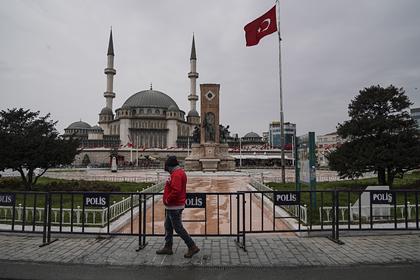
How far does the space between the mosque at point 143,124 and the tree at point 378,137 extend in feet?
251

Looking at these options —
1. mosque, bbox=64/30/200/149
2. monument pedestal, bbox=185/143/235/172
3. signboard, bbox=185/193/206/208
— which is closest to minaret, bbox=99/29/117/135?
mosque, bbox=64/30/200/149

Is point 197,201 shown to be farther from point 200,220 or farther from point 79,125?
point 79,125

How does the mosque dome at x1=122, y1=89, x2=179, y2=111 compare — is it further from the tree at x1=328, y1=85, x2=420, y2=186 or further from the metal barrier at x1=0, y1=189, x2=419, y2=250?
the metal barrier at x1=0, y1=189, x2=419, y2=250

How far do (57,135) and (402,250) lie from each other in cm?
1695

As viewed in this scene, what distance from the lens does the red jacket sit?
5.67 metres

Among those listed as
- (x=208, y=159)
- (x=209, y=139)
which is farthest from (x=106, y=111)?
(x=208, y=159)

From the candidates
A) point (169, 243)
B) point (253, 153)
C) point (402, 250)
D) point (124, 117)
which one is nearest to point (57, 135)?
point (169, 243)

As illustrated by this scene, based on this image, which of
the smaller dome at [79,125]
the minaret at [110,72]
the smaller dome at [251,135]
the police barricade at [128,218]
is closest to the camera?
the police barricade at [128,218]

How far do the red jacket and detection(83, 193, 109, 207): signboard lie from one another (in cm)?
184

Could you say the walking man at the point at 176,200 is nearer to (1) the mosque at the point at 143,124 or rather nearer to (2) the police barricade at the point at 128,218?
(2) the police barricade at the point at 128,218

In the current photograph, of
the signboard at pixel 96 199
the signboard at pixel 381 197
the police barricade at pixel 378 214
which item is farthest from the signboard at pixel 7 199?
the signboard at pixel 381 197

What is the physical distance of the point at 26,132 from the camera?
1627 centimetres

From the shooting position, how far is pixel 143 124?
325ft

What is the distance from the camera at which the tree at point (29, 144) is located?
1522 cm
